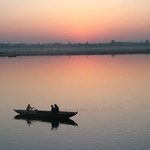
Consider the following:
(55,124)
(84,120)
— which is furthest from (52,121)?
(84,120)

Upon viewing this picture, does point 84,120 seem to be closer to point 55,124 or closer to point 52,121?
point 55,124

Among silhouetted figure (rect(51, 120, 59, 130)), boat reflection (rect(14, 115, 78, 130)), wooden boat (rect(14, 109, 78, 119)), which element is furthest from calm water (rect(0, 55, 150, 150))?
wooden boat (rect(14, 109, 78, 119))

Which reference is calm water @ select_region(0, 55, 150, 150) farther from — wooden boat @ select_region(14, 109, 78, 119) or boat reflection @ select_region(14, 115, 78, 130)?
wooden boat @ select_region(14, 109, 78, 119)

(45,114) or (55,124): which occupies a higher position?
(45,114)

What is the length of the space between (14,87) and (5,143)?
88.1ft

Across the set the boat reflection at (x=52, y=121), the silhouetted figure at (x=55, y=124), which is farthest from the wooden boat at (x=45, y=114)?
the silhouetted figure at (x=55, y=124)

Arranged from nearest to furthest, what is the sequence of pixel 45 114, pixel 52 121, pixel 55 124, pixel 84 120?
pixel 55 124
pixel 84 120
pixel 52 121
pixel 45 114

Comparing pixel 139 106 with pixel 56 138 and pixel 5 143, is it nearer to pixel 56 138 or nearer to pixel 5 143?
pixel 56 138

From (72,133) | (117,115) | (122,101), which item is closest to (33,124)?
(72,133)

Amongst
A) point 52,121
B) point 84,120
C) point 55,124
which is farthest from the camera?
point 52,121

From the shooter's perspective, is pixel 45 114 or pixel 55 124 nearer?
pixel 55 124

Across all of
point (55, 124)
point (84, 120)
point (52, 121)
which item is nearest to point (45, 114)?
point (52, 121)

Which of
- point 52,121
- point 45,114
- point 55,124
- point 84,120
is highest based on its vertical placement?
point 45,114

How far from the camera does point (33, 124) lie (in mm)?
28406
